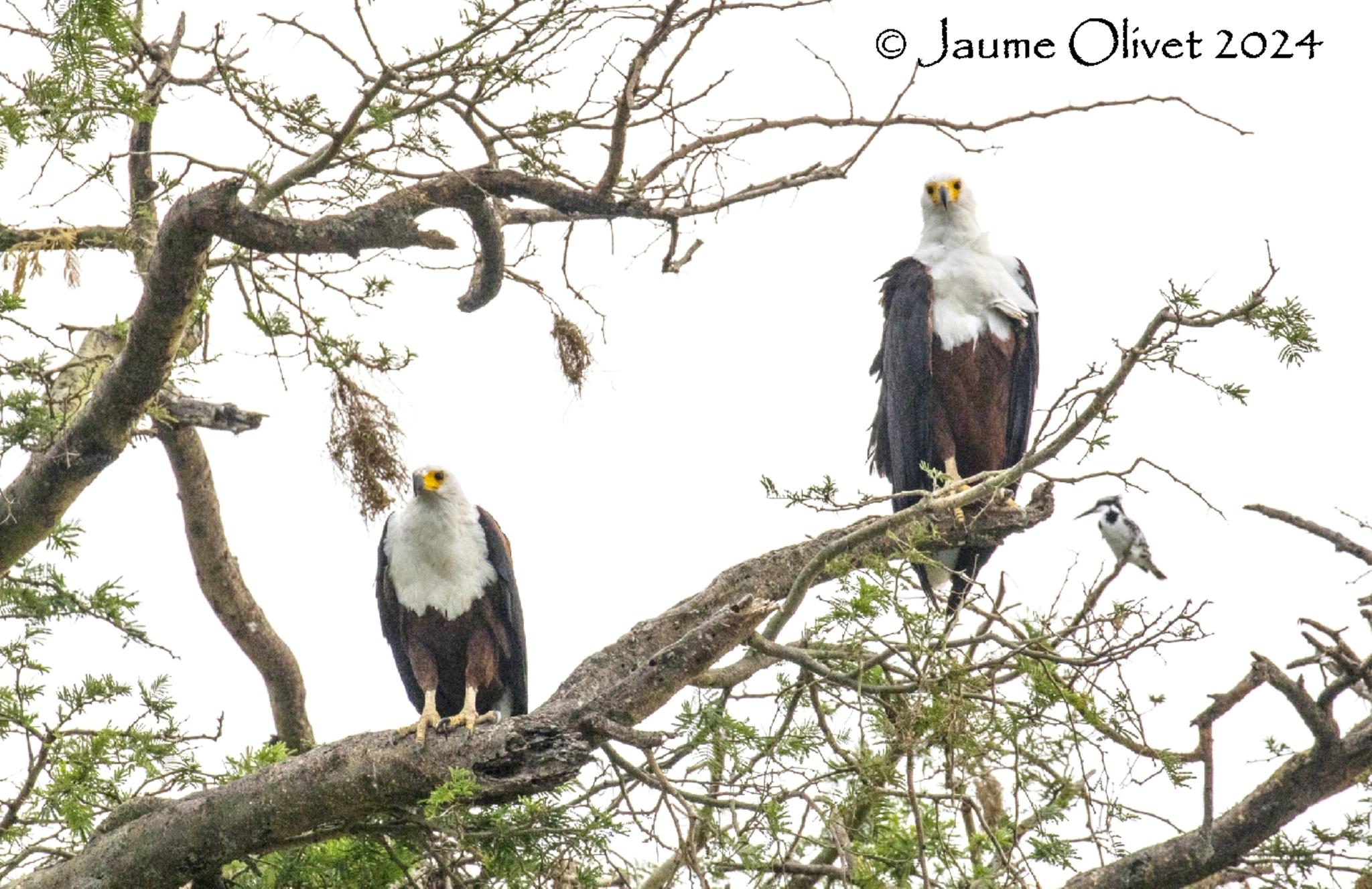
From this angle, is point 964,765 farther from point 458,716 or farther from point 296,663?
point 296,663

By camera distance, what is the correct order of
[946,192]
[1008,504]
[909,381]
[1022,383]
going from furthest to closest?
1. [946,192]
2. [1022,383]
3. [909,381]
4. [1008,504]

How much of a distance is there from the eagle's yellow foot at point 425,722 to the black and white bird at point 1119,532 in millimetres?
2552

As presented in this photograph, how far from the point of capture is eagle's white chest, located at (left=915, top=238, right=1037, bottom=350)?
225 inches

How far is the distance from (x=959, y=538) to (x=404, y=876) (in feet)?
7.13

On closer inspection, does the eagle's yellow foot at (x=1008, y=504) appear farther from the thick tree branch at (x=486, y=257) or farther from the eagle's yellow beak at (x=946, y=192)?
the thick tree branch at (x=486, y=257)

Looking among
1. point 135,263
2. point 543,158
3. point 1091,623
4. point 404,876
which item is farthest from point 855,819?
point 135,263

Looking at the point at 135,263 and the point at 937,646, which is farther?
the point at 135,263

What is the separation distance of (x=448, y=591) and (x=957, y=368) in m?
2.12

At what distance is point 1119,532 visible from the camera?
575cm

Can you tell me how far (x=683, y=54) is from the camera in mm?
4211

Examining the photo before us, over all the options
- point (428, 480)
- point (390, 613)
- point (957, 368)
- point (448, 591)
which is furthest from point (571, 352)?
A: point (957, 368)

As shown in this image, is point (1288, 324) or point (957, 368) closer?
point (1288, 324)

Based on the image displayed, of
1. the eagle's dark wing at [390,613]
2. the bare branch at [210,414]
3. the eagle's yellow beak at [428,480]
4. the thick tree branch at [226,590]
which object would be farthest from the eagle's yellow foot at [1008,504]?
the thick tree branch at [226,590]

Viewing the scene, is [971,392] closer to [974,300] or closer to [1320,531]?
[974,300]
